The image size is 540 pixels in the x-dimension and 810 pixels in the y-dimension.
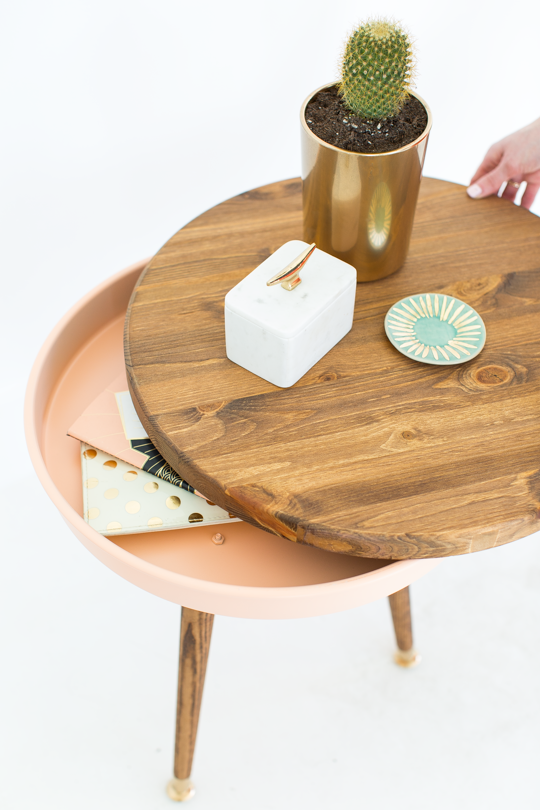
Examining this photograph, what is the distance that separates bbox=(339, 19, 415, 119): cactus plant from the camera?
80cm

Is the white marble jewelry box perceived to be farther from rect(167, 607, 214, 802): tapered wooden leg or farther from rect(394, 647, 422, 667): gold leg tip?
rect(394, 647, 422, 667): gold leg tip

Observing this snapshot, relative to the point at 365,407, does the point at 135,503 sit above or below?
below

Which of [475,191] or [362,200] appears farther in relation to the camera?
[475,191]

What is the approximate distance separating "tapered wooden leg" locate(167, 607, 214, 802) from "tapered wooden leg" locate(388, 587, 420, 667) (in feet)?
1.25

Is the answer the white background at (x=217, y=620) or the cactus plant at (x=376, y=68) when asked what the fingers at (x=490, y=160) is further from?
the white background at (x=217, y=620)

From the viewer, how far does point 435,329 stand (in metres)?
0.90

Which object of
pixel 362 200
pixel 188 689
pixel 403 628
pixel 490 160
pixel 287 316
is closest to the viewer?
pixel 287 316

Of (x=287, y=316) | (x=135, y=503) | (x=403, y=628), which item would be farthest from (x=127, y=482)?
(x=403, y=628)

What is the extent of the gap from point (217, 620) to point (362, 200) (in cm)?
87

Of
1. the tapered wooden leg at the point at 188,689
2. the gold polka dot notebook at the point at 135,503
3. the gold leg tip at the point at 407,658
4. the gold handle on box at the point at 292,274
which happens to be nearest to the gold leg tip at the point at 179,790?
the tapered wooden leg at the point at 188,689

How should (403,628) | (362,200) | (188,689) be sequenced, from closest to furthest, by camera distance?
(362,200) < (188,689) < (403,628)

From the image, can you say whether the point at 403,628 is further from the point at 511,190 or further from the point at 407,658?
the point at 511,190

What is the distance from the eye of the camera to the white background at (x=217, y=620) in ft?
3.99

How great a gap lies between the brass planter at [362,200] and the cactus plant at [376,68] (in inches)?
2.3
